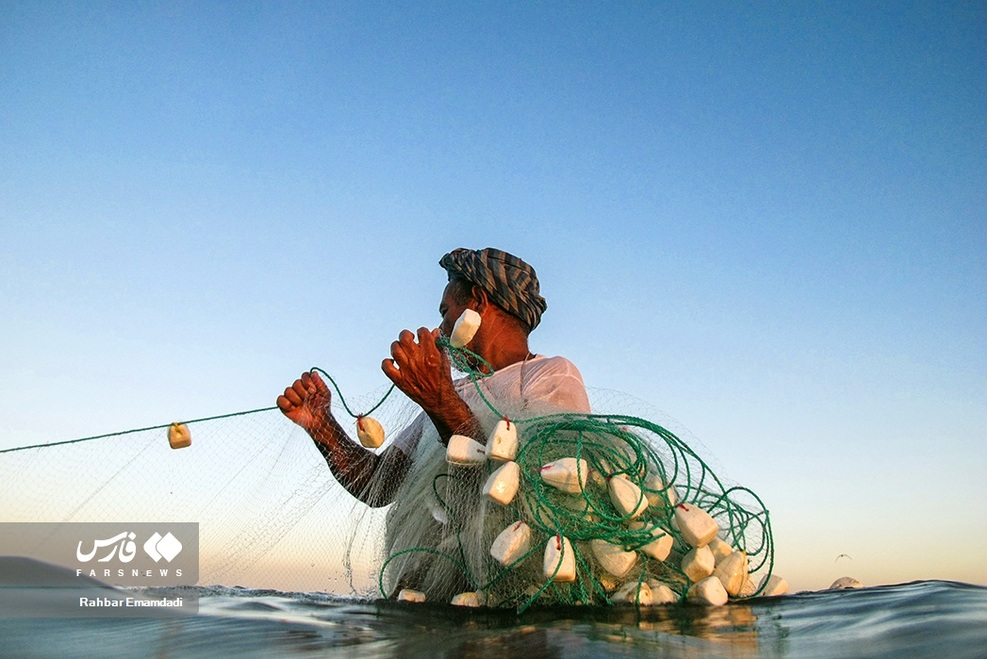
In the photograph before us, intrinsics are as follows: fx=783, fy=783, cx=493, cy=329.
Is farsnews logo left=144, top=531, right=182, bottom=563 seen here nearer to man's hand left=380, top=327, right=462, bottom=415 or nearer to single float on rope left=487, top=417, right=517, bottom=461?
man's hand left=380, top=327, right=462, bottom=415

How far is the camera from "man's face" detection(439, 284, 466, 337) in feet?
15.4

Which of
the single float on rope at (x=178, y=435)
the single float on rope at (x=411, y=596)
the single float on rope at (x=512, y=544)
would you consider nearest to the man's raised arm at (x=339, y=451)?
the single float on rope at (x=178, y=435)

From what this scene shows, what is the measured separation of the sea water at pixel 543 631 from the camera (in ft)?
6.95

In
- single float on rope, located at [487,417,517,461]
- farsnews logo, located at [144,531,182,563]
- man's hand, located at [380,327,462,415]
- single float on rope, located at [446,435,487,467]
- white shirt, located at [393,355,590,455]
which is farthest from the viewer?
farsnews logo, located at [144,531,182,563]

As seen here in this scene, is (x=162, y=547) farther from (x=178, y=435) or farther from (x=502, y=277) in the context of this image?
(x=502, y=277)

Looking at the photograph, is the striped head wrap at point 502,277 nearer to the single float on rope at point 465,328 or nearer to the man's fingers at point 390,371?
the single float on rope at point 465,328

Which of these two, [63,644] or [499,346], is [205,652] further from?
[499,346]

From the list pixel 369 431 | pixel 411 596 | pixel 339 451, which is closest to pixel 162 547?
pixel 339 451

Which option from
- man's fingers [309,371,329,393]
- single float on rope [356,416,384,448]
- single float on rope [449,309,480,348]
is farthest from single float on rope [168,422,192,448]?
single float on rope [449,309,480,348]

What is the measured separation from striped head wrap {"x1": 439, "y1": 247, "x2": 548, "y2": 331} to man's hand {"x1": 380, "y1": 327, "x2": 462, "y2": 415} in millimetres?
1166

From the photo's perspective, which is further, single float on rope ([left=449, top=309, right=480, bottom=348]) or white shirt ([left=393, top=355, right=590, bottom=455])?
single float on rope ([left=449, top=309, right=480, bottom=348])

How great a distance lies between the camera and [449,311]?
474 centimetres

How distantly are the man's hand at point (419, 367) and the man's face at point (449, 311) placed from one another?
3.71 feet

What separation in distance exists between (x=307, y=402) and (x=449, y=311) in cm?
104
